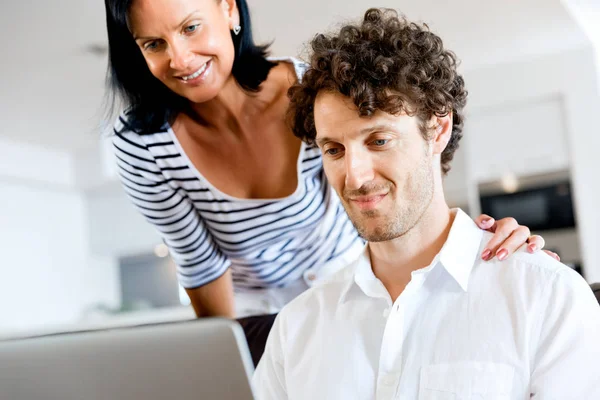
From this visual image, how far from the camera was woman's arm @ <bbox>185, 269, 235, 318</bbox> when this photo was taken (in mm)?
1773

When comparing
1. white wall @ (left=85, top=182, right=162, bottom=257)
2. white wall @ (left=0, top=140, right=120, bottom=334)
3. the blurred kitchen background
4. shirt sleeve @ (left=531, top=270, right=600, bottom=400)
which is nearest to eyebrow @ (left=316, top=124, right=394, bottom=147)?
shirt sleeve @ (left=531, top=270, right=600, bottom=400)

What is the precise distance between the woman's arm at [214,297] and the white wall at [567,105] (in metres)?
2.92

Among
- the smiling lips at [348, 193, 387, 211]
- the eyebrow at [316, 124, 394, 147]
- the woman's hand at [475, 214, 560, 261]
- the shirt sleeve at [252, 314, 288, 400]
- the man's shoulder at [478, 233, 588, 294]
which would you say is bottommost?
the shirt sleeve at [252, 314, 288, 400]

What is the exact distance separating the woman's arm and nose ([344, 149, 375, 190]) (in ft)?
2.21

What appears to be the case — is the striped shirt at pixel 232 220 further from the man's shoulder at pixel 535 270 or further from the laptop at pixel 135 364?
the laptop at pixel 135 364

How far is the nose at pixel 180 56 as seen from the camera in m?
1.48

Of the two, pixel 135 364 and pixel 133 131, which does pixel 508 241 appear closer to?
pixel 135 364

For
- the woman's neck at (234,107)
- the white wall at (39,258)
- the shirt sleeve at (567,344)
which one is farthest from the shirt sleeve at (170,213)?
the white wall at (39,258)

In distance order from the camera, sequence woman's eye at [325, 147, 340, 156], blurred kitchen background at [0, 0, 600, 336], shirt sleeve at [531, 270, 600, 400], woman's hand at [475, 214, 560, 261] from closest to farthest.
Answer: shirt sleeve at [531, 270, 600, 400], woman's hand at [475, 214, 560, 261], woman's eye at [325, 147, 340, 156], blurred kitchen background at [0, 0, 600, 336]

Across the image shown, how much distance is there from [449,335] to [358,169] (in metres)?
0.31

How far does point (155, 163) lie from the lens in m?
1.57

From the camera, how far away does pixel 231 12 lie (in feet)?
5.16

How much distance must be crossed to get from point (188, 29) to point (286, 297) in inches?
28.5

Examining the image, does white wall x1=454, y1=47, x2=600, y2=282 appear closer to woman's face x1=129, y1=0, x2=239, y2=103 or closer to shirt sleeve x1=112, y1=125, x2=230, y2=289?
shirt sleeve x1=112, y1=125, x2=230, y2=289
